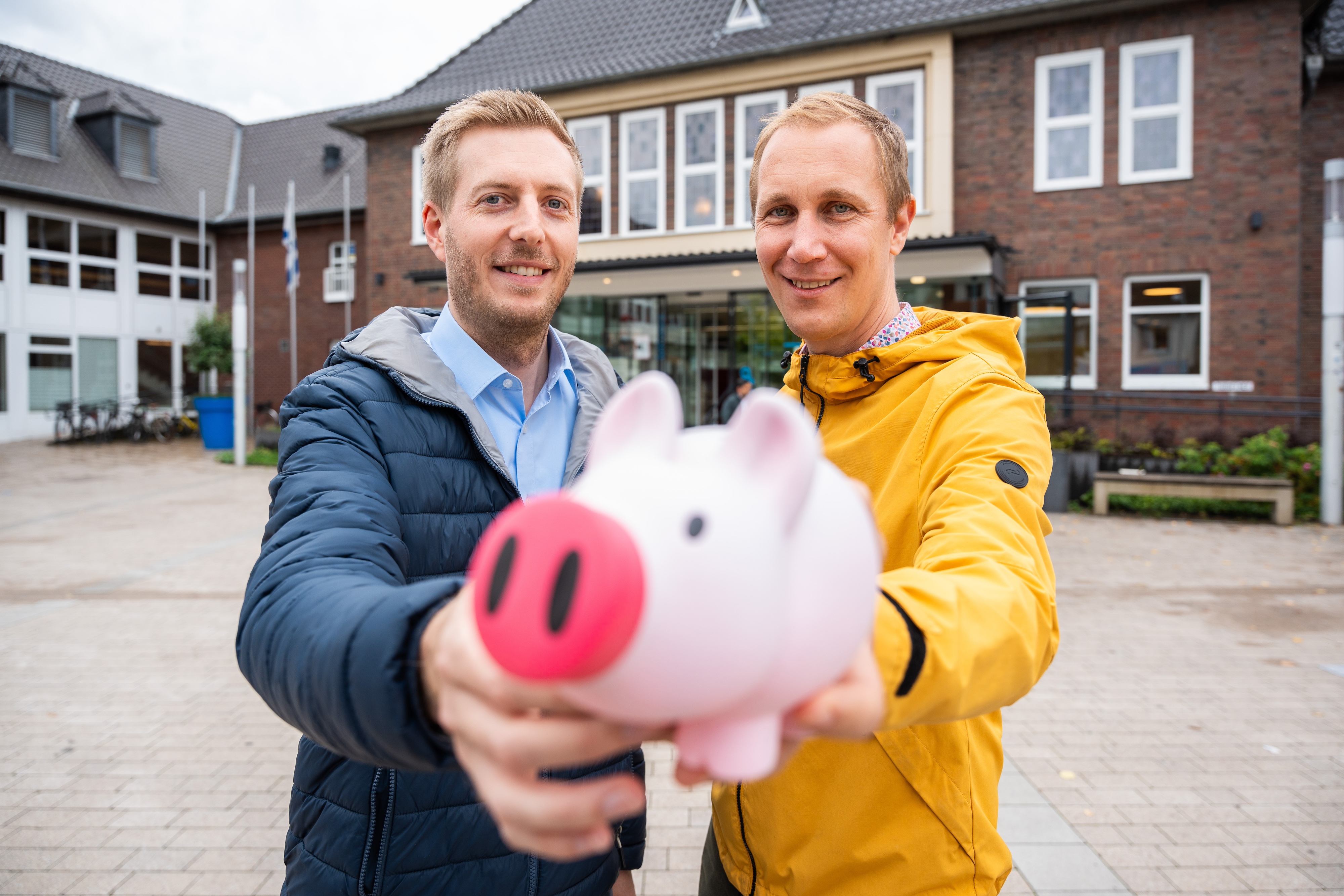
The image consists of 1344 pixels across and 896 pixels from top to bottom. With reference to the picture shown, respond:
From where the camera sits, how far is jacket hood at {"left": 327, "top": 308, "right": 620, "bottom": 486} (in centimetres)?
158

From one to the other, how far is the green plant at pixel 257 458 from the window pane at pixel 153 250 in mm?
9434

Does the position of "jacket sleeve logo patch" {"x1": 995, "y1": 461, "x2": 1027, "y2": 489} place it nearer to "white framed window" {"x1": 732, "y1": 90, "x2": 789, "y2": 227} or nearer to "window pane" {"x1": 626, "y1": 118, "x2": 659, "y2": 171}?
"white framed window" {"x1": 732, "y1": 90, "x2": 789, "y2": 227}

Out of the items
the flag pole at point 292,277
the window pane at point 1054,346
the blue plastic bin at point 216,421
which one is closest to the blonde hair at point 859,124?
the window pane at point 1054,346

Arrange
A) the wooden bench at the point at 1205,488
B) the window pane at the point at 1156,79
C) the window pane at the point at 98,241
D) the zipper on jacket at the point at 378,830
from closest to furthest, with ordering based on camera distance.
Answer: the zipper on jacket at the point at 378,830
the wooden bench at the point at 1205,488
the window pane at the point at 1156,79
the window pane at the point at 98,241

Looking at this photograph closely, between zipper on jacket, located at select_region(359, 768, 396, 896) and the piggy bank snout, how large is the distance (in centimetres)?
105

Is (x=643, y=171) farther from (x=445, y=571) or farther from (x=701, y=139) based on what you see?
(x=445, y=571)

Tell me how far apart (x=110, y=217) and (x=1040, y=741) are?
93.0 ft

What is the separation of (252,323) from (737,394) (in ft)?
60.9

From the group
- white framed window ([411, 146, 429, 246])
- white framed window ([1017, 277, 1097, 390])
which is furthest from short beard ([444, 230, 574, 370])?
white framed window ([411, 146, 429, 246])

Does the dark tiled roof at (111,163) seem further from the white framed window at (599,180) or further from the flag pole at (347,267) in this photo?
the white framed window at (599,180)

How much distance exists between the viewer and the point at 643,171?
16.5 m

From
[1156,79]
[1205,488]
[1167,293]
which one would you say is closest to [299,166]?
[1156,79]

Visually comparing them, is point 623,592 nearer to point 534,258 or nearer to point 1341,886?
point 534,258

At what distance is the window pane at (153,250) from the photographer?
2458cm
